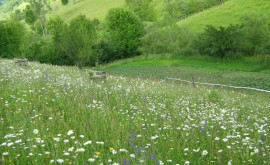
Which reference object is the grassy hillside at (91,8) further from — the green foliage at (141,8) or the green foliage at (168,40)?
the green foliage at (168,40)

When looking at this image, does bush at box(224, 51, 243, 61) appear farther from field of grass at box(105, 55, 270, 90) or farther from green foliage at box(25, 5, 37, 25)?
green foliage at box(25, 5, 37, 25)

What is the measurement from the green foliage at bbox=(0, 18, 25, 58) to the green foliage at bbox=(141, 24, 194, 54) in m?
33.8

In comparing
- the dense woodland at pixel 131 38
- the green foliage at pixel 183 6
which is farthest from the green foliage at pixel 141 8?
the green foliage at pixel 183 6

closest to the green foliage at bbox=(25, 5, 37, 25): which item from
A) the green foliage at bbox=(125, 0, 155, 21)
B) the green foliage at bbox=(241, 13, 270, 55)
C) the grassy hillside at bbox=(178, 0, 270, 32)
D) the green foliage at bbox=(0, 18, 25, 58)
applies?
the green foliage at bbox=(0, 18, 25, 58)

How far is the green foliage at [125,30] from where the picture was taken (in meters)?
76.2

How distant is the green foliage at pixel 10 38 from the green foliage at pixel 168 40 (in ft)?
111

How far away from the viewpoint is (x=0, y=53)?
5150 cm

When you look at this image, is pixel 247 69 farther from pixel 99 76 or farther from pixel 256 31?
pixel 99 76

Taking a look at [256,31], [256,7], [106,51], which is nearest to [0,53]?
[106,51]

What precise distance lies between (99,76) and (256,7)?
73453mm

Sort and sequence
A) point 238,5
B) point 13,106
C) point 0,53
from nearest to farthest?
point 13,106 < point 0,53 < point 238,5

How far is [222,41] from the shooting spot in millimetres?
49344

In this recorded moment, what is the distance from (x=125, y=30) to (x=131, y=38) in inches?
132

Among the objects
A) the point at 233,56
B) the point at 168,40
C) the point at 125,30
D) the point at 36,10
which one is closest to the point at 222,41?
the point at 233,56
